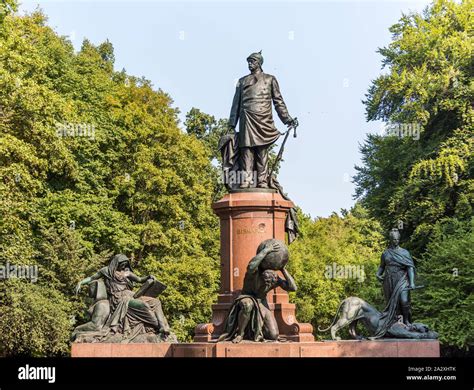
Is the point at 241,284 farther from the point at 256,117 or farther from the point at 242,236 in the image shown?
the point at 256,117

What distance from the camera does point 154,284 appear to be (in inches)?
875

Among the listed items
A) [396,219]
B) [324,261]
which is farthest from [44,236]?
[324,261]

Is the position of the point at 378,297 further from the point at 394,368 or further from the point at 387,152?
the point at 394,368

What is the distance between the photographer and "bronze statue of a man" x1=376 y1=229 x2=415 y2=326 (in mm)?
21109

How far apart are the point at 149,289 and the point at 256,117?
4795mm

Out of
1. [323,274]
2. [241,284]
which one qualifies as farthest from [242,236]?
[323,274]

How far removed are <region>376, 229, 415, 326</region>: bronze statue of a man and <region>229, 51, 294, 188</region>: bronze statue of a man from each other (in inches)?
137

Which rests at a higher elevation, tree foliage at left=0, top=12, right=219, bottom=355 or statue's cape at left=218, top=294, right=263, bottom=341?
tree foliage at left=0, top=12, right=219, bottom=355

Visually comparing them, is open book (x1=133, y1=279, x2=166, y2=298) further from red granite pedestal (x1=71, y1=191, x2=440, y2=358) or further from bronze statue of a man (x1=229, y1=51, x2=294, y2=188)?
bronze statue of a man (x1=229, y1=51, x2=294, y2=188)

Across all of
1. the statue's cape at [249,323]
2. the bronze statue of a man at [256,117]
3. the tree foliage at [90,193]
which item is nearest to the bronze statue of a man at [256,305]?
the statue's cape at [249,323]

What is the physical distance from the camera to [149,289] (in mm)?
22266

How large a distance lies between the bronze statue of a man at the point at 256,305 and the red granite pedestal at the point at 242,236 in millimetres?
920

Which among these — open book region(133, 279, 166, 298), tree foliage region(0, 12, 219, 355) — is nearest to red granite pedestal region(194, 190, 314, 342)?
open book region(133, 279, 166, 298)

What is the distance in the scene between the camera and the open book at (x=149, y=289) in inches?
871
